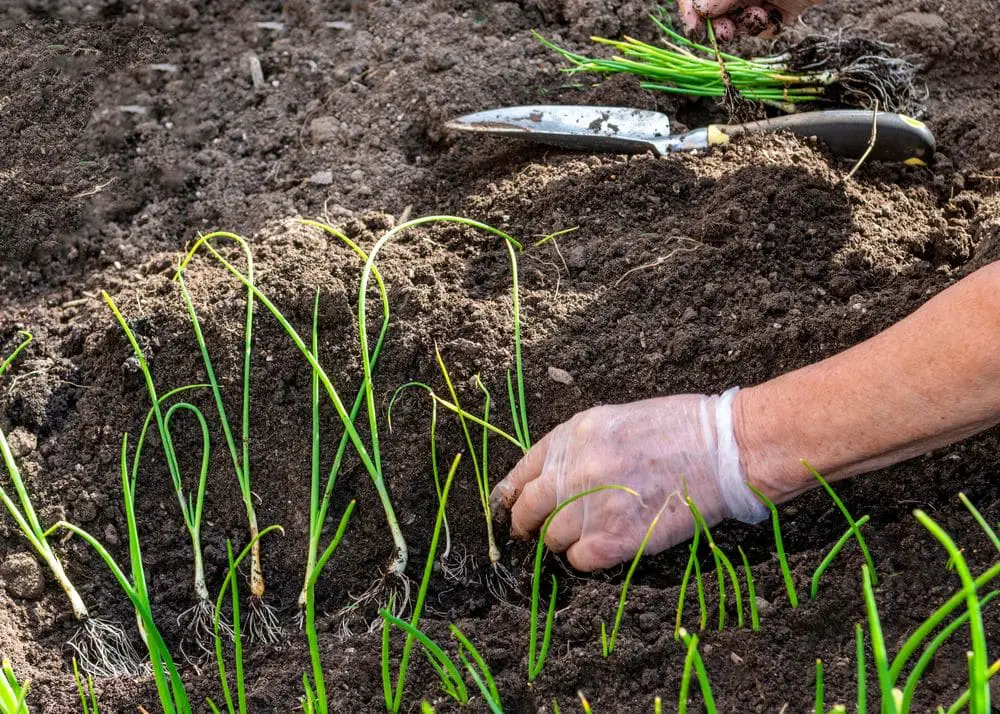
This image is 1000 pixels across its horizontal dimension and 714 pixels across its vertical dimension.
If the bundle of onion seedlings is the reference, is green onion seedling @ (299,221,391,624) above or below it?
below

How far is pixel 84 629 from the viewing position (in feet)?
6.03

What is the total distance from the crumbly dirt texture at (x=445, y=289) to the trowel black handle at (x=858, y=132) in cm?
5

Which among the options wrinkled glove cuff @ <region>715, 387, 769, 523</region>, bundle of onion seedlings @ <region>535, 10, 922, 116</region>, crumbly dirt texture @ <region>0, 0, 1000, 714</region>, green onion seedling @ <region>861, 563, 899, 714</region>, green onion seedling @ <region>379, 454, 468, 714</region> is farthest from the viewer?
bundle of onion seedlings @ <region>535, 10, 922, 116</region>

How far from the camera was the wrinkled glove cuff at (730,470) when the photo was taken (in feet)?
5.82

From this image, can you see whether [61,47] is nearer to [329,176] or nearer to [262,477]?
[329,176]

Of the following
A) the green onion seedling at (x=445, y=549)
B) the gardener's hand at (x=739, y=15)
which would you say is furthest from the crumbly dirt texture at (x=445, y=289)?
the gardener's hand at (x=739, y=15)

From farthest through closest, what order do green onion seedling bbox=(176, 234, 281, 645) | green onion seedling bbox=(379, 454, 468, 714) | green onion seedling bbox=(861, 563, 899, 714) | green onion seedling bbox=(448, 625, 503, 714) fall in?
green onion seedling bbox=(176, 234, 281, 645), green onion seedling bbox=(379, 454, 468, 714), green onion seedling bbox=(448, 625, 503, 714), green onion seedling bbox=(861, 563, 899, 714)

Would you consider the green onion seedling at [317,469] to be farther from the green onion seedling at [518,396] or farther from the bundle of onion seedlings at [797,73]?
the bundle of onion seedlings at [797,73]

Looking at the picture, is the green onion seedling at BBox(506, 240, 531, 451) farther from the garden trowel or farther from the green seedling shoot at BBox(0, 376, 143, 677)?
the green seedling shoot at BBox(0, 376, 143, 677)

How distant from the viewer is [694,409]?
Result: 1.82 metres

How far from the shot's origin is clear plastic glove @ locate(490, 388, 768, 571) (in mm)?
1782

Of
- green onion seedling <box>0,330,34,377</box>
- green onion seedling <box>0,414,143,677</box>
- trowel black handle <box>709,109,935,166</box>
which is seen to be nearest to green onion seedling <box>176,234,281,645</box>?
green onion seedling <box>0,414,143,677</box>

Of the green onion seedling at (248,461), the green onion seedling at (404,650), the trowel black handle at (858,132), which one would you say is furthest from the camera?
the trowel black handle at (858,132)

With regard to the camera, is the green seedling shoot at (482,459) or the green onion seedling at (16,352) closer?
the green seedling shoot at (482,459)
